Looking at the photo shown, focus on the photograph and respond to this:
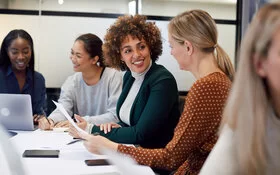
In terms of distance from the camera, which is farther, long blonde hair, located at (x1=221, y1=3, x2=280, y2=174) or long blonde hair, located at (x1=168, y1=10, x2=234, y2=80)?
long blonde hair, located at (x1=168, y1=10, x2=234, y2=80)

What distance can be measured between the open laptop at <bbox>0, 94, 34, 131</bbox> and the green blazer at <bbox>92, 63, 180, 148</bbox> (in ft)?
1.54

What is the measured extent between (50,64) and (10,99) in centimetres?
181

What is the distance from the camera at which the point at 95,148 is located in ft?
5.39

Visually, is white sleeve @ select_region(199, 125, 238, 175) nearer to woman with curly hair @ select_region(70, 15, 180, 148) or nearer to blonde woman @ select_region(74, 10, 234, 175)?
blonde woman @ select_region(74, 10, 234, 175)

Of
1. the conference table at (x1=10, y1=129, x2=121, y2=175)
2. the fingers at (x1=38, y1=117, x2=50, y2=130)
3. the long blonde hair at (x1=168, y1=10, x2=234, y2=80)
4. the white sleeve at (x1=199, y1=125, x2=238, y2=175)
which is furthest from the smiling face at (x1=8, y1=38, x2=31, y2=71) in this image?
the white sleeve at (x1=199, y1=125, x2=238, y2=175)

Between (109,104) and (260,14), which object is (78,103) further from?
(260,14)

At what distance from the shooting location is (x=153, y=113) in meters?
1.90

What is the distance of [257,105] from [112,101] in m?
2.12

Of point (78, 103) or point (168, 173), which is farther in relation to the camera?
point (78, 103)

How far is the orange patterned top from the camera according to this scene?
1.43m

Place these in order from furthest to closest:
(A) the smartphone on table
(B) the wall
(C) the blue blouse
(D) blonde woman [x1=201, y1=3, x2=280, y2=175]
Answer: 1. (B) the wall
2. (C) the blue blouse
3. (A) the smartphone on table
4. (D) blonde woman [x1=201, y1=3, x2=280, y2=175]

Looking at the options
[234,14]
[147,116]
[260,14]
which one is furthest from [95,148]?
[234,14]

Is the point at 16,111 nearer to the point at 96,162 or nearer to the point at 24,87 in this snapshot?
the point at 24,87

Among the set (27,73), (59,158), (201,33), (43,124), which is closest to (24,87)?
(27,73)
